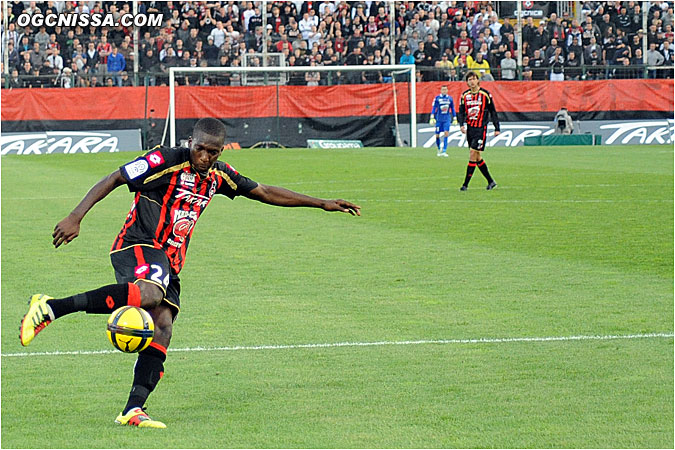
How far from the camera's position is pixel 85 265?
38.3 ft

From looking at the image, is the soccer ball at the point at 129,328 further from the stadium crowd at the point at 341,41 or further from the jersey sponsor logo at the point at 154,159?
the stadium crowd at the point at 341,41

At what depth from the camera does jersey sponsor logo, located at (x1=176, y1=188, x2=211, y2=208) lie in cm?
601

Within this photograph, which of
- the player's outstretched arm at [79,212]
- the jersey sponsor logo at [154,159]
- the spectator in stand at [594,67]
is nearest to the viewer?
the player's outstretched arm at [79,212]

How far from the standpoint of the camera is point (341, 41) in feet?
121

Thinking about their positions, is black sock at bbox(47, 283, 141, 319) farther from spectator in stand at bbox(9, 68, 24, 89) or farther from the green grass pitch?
spectator in stand at bbox(9, 68, 24, 89)

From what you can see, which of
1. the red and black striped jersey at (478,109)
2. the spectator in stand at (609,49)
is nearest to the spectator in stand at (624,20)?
the spectator in stand at (609,49)

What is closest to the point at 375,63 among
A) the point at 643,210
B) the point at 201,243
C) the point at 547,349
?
the point at 643,210

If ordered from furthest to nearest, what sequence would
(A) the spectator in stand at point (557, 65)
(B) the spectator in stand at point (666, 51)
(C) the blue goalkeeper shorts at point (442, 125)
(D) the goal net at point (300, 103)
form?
(B) the spectator in stand at point (666, 51) < (A) the spectator in stand at point (557, 65) < (D) the goal net at point (300, 103) < (C) the blue goalkeeper shorts at point (442, 125)

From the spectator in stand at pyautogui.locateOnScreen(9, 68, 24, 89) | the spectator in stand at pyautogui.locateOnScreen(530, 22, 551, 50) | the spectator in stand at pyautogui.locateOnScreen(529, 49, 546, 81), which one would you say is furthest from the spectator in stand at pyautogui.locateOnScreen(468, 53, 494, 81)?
the spectator in stand at pyautogui.locateOnScreen(9, 68, 24, 89)

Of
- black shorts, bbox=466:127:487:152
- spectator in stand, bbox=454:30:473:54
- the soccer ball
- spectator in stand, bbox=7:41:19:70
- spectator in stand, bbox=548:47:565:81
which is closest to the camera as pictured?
the soccer ball

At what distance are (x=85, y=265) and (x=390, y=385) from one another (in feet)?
19.3

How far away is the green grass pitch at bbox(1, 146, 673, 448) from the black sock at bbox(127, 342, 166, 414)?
179mm

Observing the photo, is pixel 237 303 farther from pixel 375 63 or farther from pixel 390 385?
pixel 375 63

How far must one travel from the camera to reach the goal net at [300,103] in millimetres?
34906
